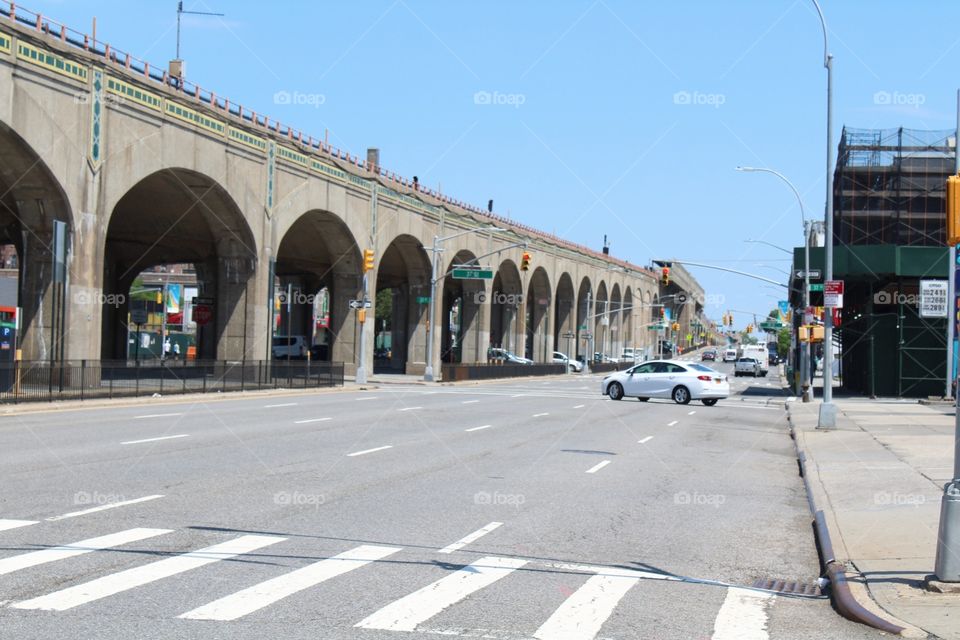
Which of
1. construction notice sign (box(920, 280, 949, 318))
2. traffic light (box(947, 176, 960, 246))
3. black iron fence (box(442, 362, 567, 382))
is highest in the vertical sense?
construction notice sign (box(920, 280, 949, 318))

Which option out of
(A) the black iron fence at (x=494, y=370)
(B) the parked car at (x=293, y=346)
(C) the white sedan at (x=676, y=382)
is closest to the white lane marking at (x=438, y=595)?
(C) the white sedan at (x=676, y=382)

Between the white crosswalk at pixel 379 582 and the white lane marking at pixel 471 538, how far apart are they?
50cm

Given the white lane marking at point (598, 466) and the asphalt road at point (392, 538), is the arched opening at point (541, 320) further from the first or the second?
the white lane marking at point (598, 466)

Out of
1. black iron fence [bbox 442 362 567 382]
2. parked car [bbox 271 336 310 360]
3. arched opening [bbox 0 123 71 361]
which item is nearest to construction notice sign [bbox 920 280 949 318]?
black iron fence [bbox 442 362 567 382]

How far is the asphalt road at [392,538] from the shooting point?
7305 millimetres

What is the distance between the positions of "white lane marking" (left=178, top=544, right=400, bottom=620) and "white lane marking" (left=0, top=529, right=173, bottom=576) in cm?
198

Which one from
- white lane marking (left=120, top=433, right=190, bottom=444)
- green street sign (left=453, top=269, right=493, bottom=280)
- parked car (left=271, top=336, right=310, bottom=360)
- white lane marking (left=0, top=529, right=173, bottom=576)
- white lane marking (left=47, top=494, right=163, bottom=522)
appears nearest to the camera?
white lane marking (left=0, top=529, right=173, bottom=576)

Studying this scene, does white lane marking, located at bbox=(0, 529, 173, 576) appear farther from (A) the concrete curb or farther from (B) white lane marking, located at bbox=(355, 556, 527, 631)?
(A) the concrete curb

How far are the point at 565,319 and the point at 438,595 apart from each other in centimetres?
10415

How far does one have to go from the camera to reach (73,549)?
9266 millimetres

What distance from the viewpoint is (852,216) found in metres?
72.6

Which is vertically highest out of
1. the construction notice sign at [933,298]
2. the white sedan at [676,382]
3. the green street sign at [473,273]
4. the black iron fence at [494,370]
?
the green street sign at [473,273]

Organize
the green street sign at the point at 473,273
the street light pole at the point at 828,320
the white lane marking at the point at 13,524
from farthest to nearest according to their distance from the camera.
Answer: the green street sign at the point at 473,273 → the street light pole at the point at 828,320 → the white lane marking at the point at 13,524

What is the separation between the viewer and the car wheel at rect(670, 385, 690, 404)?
39844 mm
